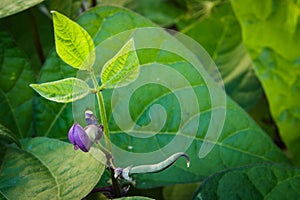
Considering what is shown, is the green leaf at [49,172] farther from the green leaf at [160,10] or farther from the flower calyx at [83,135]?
the green leaf at [160,10]

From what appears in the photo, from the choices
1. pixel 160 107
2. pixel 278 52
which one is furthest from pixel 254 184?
pixel 278 52

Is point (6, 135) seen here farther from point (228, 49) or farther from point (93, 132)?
point (228, 49)

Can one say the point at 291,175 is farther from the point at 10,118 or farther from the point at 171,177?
the point at 10,118

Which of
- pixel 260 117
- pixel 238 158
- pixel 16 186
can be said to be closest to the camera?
pixel 16 186

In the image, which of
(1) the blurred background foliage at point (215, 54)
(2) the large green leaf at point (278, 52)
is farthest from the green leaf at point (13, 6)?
(2) the large green leaf at point (278, 52)

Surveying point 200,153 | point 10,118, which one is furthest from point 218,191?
point 10,118

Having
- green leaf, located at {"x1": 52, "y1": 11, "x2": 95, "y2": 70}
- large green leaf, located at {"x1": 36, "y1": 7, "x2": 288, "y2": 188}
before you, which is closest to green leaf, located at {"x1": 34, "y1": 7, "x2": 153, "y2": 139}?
large green leaf, located at {"x1": 36, "y1": 7, "x2": 288, "y2": 188}
